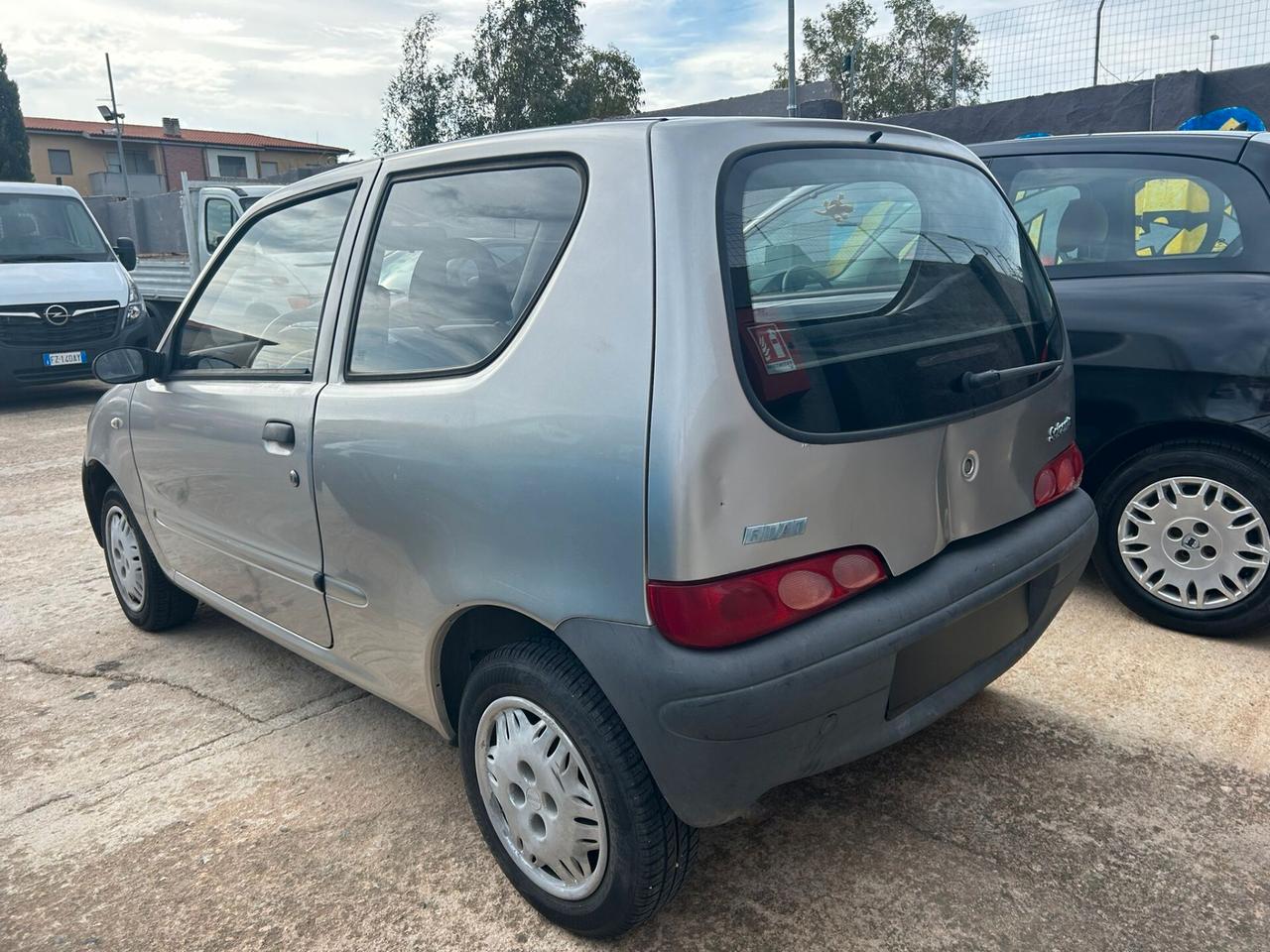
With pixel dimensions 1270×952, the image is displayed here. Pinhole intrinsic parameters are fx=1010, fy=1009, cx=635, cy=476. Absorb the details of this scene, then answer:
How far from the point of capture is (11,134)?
4559 cm

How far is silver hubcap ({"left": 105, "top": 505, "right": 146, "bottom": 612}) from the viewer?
402 centimetres

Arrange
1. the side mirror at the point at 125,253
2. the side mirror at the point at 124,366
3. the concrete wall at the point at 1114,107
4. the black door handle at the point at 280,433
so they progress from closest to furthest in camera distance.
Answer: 1. the black door handle at the point at 280,433
2. the side mirror at the point at 124,366
3. the concrete wall at the point at 1114,107
4. the side mirror at the point at 125,253

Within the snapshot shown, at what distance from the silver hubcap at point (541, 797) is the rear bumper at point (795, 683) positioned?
0.77 ft

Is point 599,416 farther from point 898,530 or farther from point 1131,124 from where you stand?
point 1131,124

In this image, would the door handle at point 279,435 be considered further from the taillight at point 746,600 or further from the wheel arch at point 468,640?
the taillight at point 746,600

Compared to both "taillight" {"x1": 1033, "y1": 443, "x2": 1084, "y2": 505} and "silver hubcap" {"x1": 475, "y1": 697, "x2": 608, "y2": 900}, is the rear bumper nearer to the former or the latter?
"silver hubcap" {"x1": 475, "y1": 697, "x2": 608, "y2": 900}

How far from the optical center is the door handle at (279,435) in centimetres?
272

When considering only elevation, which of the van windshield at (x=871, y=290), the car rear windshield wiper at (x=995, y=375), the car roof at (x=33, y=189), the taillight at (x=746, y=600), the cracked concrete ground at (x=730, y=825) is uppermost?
the car roof at (x=33, y=189)

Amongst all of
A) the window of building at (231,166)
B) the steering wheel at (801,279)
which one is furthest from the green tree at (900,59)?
the steering wheel at (801,279)

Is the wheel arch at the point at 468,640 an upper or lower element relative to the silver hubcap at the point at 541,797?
upper

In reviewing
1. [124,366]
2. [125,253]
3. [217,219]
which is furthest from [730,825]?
[217,219]

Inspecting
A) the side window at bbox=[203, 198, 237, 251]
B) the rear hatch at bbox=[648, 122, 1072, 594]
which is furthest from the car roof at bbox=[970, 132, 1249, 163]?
the side window at bbox=[203, 198, 237, 251]

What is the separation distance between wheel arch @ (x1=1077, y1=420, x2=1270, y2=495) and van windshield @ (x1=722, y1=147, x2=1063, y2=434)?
1228 millimetres

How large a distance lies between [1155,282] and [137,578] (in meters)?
4.05
